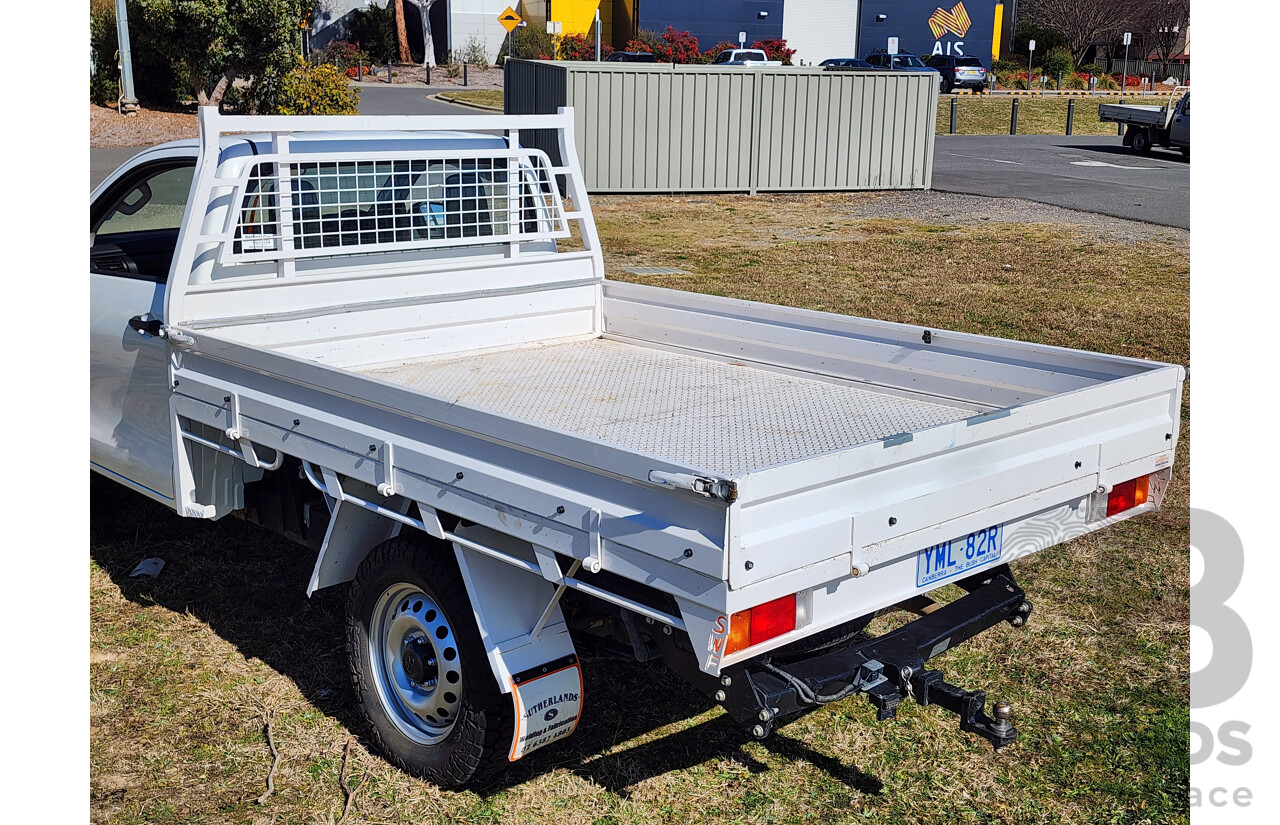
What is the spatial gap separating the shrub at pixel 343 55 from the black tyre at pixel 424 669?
1865 inches

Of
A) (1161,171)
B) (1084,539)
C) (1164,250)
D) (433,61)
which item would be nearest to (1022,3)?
(433,61)

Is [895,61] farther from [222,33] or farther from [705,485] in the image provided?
[705,485]

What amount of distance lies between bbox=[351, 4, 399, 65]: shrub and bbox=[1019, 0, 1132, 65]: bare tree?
3148 centimetres

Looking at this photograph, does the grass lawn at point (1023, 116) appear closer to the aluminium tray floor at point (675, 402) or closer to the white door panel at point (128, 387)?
the aluminium tray floor at point (675, 402)

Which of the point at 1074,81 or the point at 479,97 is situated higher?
the point at 1074,81

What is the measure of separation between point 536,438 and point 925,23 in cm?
5635

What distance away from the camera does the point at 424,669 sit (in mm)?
3867

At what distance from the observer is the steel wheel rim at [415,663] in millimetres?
3773

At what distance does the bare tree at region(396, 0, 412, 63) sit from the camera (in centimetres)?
5262

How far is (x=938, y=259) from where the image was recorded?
1421 centimetres

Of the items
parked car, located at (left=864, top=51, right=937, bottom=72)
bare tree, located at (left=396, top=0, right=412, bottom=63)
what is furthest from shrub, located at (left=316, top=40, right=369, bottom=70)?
parked car, located at (left=864, top=51, right=937, bottom=72)

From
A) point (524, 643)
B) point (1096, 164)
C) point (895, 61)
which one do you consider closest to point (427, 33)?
point (895, 61)

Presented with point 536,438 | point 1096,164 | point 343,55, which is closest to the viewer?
point 536,438

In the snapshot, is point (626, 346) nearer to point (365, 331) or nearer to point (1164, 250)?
point (365, 331)
